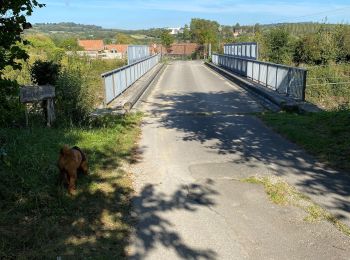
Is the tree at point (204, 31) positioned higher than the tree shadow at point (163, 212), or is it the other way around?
the tree at point (204, 31)

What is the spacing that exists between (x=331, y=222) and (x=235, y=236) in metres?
1.20

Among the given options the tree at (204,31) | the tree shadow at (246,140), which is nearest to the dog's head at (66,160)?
the tree shadow at (246,140)

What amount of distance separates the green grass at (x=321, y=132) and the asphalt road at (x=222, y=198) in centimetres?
29

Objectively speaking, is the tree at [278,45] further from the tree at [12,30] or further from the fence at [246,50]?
the tree at [12,30]

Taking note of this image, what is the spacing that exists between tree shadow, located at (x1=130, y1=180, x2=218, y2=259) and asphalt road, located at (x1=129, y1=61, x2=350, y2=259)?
0.03ft

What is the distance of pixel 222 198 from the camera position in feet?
19.3

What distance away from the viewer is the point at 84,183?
614 centimetres

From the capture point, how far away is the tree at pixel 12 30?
4.15 meters

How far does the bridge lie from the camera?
452 centimetres

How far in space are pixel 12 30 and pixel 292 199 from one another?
4008 millimetres

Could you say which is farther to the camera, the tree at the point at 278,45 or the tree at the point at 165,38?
the tree at the point at 165,38

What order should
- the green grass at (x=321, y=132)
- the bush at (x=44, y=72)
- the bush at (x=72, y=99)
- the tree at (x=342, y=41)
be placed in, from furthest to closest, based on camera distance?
the tree at (x=342, y=41)
the bush at (x=72, y=99)
the bush at (x=44, y=72)
the green grass at (x=321, y=132)

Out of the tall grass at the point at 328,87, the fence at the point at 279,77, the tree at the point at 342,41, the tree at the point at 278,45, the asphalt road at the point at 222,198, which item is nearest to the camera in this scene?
the asphalt road at the point at 222,198

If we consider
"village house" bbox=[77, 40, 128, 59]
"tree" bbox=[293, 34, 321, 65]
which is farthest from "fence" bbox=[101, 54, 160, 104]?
"tree" bbox=[293, 34, 321, 65]
